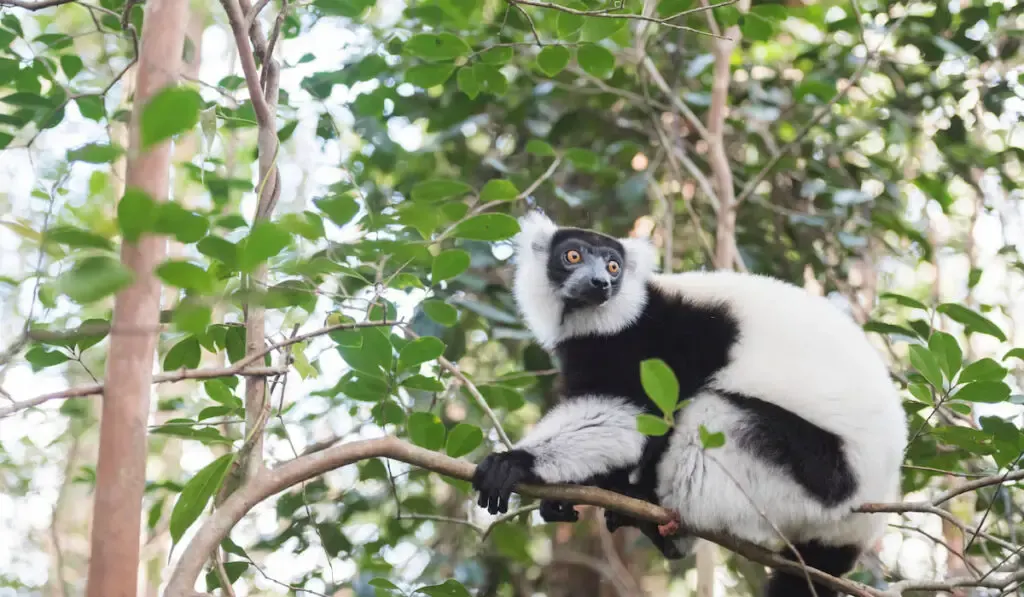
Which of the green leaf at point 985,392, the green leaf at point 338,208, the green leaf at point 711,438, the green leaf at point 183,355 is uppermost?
the green leaf at point 338,208

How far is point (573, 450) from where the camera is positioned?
3305 mm

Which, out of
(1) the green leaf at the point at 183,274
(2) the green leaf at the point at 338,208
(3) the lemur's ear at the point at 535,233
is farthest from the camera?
(3) the lemur's ear at the point at 535,233

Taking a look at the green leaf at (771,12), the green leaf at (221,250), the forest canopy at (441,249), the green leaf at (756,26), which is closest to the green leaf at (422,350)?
the forest canopy at (441,249)

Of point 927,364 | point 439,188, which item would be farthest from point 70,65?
point 927,364

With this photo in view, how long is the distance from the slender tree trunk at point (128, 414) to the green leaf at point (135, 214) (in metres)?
0.34

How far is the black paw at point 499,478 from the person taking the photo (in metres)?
2.99

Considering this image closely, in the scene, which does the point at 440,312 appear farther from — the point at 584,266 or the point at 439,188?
the point at 584,266

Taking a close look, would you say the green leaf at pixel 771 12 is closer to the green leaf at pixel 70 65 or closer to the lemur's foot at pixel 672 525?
the lemur's foot at pixel 672 525

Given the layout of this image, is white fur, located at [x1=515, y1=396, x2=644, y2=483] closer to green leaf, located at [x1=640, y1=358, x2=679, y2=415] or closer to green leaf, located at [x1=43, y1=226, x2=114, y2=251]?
green leaf, located at [x1=640, y1=358, x2=679, y2=415]

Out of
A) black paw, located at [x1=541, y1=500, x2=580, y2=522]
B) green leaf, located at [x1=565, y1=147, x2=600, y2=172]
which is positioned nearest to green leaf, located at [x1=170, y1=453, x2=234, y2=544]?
black paw, located at [x1=541, y1=500, x2=580, y2=522]

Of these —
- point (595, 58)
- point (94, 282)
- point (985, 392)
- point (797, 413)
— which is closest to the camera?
point (94, 282)

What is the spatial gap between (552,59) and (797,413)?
1.60 m

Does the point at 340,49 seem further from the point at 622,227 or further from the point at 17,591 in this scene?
the point at 17,591

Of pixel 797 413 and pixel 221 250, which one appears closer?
pixel 221 250
